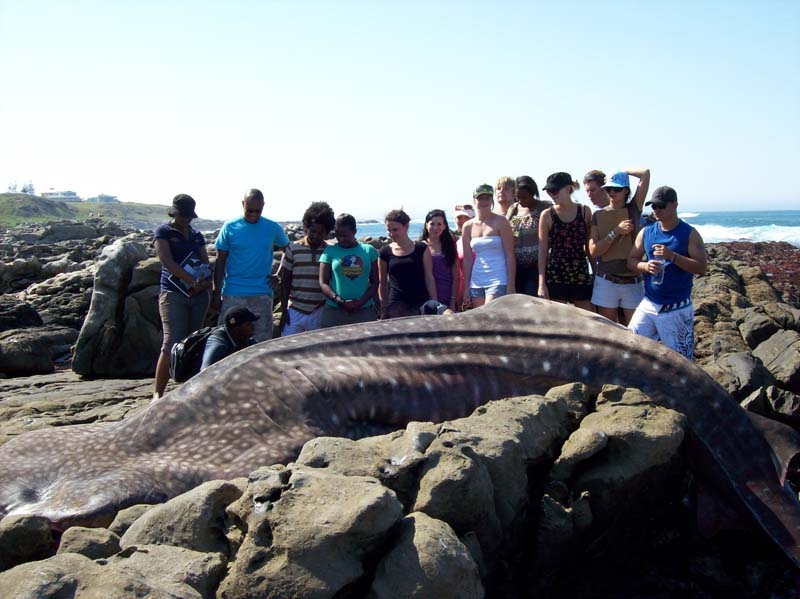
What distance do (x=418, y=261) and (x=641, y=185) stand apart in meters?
2.37

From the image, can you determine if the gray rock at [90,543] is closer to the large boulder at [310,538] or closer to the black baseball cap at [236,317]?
the large boulder at [310,538]

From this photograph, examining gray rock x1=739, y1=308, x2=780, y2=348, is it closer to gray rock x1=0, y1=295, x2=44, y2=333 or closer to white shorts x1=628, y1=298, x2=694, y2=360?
white shorts x1=628, y1=298, x2=694, y2=360

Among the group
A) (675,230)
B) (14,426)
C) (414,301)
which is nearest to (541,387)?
(675,230)

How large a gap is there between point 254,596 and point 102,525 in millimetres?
1716

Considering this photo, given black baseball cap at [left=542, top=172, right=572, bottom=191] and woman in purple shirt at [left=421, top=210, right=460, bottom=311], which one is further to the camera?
woman in purple shirt at [left=421, top=210, right=460, bottom=311]

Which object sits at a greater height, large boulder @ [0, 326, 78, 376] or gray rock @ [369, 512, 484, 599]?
gray rock @ [369, 512, 484, 599]

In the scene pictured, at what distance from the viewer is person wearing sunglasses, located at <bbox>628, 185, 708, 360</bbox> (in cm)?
638

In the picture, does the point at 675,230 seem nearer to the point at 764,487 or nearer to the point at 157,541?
the point at 764,487

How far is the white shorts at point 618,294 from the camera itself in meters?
7.34

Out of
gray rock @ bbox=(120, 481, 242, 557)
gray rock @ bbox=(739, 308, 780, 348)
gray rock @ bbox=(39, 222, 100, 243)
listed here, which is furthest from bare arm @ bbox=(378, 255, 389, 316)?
gray rock @ bbox=(39, 222, 100, 243)

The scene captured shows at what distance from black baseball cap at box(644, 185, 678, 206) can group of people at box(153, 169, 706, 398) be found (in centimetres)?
76

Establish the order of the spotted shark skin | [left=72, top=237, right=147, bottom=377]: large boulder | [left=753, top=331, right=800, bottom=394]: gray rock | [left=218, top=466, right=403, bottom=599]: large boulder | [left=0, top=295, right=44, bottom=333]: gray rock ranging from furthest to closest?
[left=0, top=295, right=44, bottom=333]: gray rock, [left=72, top=237, right=147, bottom=377]: large boulder, [left=753, top=331, right=800, bottom=394]: gray rock, the spotted shark skin, [left=218, top=466, right=403, bottom=599]: large boulder

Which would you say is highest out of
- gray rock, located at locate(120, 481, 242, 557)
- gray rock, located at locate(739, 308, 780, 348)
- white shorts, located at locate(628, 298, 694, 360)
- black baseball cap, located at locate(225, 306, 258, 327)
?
black baseball cap, located at locate(225, 306, 258, 327)

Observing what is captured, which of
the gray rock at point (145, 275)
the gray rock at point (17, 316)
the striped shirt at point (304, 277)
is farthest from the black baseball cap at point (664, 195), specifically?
the gray rock at point (17, 316)
